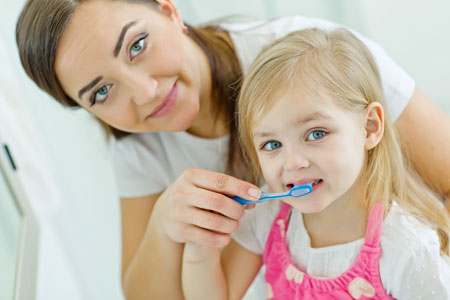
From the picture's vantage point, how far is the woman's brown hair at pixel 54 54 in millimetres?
877

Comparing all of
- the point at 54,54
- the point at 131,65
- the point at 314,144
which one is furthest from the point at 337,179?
the point at 54,54

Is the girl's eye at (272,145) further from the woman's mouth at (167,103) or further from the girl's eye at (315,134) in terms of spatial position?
the woman's mouth at (167,103)

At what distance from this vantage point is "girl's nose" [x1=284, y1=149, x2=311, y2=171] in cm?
73

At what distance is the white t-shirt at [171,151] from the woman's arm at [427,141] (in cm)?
29

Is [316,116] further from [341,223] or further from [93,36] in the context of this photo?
[93,36]

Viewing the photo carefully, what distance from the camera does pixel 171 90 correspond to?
94 cm

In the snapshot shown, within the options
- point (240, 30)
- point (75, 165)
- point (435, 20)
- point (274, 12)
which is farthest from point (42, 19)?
point (75, 165)

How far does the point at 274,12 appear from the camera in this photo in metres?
1.23

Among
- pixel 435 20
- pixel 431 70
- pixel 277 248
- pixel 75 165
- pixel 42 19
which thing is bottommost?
pixel 75 165

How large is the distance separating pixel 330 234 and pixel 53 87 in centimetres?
55

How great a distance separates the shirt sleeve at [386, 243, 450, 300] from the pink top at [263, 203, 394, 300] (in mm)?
35

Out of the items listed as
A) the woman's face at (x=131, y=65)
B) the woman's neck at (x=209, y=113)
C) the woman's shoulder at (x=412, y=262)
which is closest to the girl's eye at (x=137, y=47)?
the woman's face at (x=131, y=65)

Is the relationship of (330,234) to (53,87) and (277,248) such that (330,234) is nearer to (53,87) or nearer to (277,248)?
(277,248)

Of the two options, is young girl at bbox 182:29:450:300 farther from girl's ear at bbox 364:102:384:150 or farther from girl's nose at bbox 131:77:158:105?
girl's nose at bbox 131:77:158:105
